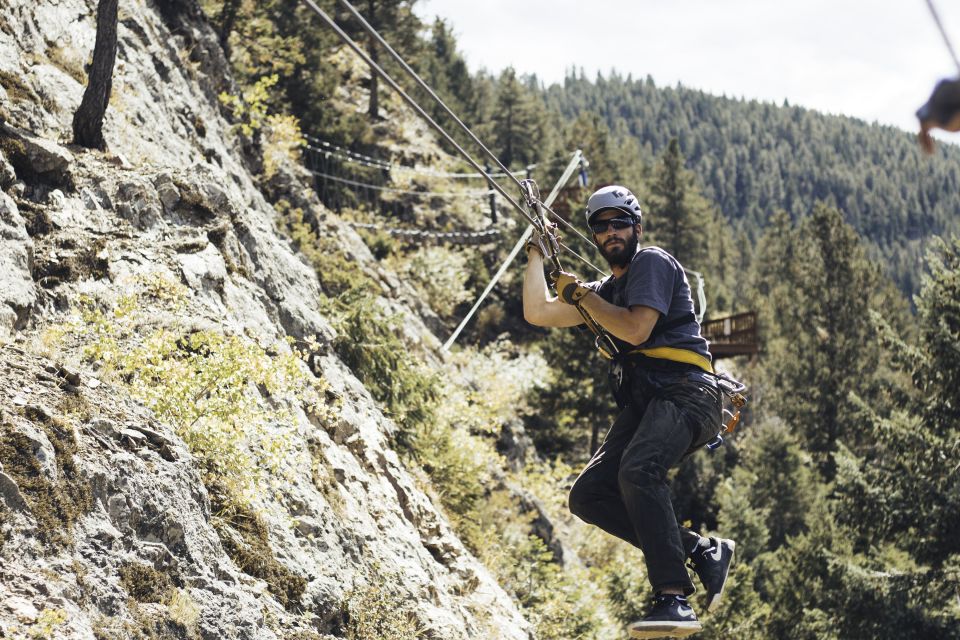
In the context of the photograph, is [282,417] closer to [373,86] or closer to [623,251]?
[623,251]

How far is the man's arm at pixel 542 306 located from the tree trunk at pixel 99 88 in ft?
21.1

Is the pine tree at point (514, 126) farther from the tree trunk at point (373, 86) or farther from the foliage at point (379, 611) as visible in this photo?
the foliage at point (379, 611)

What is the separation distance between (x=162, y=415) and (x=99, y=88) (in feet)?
16.6

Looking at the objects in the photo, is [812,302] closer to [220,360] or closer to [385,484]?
[385,484]

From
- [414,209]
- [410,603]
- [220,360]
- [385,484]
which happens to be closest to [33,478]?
[220,360]

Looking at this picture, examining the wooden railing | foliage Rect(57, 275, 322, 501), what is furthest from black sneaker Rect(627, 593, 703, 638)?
the wooden railing

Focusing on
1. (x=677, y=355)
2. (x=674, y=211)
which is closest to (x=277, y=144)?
(x=677, y=355)

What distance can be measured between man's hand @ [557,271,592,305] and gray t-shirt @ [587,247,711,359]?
26 centimetres

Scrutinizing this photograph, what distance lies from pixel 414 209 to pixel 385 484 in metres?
26.1

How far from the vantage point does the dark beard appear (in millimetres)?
5297

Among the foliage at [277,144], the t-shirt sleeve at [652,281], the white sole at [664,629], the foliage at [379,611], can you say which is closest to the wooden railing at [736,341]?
the foliage at [277,144]

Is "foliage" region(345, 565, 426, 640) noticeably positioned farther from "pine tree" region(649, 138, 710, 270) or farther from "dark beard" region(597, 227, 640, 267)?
"pine tree" region(649, 138, 710, 270)

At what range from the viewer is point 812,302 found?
43.1 metres

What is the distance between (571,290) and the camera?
16.8ft
